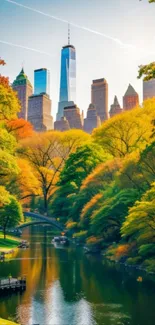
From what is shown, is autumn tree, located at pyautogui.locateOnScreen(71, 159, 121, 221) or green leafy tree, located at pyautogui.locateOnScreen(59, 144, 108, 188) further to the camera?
green leafy tree, located at pyautogui.locateOnScreen(59, 144, 108, 188)

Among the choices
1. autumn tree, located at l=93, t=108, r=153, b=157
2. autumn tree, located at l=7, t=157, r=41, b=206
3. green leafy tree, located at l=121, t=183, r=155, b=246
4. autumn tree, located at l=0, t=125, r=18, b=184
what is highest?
autumn tree, located at l=93, t=108, r=153, b=157

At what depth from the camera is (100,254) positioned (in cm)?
5647

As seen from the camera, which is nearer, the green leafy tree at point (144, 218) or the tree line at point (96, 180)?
the green leafy tree at point (144, 218)

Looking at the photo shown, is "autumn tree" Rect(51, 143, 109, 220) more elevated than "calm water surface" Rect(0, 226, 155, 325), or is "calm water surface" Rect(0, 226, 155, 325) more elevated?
"autumn tree" Rect(51, 143, 109, 220)

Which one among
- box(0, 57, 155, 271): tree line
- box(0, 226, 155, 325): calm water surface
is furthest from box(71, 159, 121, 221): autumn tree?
box(0, 226, 155, 325): calm water surface

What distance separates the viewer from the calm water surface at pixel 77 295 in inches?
1110

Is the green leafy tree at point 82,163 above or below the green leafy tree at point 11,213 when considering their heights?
above

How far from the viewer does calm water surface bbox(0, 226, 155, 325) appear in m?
28.2

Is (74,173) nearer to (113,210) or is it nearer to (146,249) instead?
(113,210)

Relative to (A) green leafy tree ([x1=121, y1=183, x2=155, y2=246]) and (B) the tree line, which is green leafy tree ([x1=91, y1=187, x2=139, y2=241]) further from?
(A) green leafy tree ([x1=121, y1=183, x2=155, y2=246])

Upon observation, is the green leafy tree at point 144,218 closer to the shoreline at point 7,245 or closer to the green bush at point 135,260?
the green bush at point 135,260

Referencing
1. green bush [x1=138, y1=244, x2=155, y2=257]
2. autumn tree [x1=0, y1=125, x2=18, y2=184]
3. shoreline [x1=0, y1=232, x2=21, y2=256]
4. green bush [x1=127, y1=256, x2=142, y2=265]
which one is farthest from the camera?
shoreline [x1=0, y1=232, x2=21, y2=256]

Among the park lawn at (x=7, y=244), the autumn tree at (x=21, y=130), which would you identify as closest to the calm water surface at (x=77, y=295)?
the park lawn at (x=7, y=244)

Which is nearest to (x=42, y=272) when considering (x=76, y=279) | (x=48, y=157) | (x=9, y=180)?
(x=76, y=279)
